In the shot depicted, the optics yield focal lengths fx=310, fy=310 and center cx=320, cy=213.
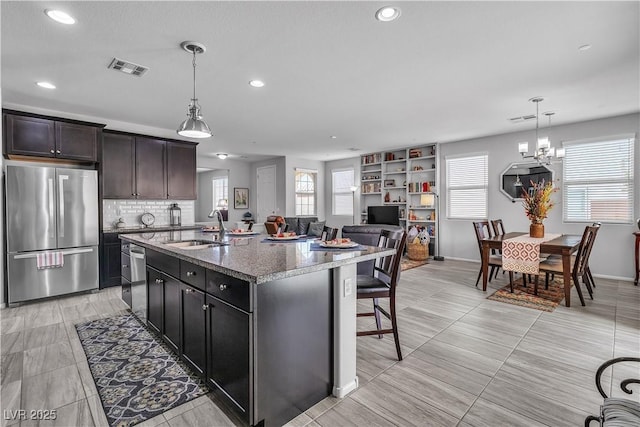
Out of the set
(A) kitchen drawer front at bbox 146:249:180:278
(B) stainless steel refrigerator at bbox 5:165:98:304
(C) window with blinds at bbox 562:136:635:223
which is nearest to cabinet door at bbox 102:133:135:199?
(B) stainless steel refrigerator at bbox 5:165:98:304

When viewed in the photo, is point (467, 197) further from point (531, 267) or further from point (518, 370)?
point (518, 370)

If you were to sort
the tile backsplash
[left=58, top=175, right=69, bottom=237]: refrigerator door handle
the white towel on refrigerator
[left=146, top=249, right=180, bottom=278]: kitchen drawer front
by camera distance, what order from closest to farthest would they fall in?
[left=146, top=249, right=180, bottom=278]: kitchen drawer front → the white towel on refrigerator → [left=58, top=175, right=69, bottom=237]: refrigerator door handle → the tile backsplash

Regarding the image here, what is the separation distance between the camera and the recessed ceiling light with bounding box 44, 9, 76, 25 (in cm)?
217

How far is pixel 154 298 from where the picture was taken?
289 cm

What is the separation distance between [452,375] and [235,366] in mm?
1607

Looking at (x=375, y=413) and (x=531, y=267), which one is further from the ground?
(x=531, y=267)

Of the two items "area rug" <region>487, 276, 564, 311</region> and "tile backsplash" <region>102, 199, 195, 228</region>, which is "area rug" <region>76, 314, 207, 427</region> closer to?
"tile backsplash" <region>102, 199, 195, 228</region>

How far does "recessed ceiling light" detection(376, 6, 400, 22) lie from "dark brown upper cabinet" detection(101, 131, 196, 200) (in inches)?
185

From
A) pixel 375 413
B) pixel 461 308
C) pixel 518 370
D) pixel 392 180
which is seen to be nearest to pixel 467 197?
pixel 392 180

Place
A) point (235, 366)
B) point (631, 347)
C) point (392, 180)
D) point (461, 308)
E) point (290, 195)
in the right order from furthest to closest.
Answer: point (290, 195) → point (392, 180) → point (461, 308) → point (631, 347) → point (235, 366)

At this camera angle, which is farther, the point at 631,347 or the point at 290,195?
the point at 290,195

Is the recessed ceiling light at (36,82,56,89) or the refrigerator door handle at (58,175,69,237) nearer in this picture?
the recessed ceiling light at (36,82,56,89)

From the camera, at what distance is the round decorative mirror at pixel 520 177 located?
19.1ft

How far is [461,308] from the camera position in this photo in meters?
3.81
